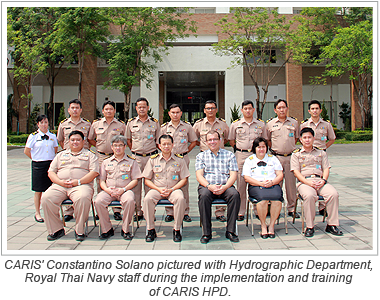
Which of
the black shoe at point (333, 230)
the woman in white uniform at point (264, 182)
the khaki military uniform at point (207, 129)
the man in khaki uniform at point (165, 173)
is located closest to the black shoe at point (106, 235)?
the man in khaki uniform at point (165, 173)

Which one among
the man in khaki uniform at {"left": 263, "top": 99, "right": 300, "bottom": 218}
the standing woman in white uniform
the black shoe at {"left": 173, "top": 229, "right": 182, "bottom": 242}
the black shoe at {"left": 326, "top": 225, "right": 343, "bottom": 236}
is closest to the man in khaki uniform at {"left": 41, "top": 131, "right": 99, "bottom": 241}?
the standing woman in white uniform

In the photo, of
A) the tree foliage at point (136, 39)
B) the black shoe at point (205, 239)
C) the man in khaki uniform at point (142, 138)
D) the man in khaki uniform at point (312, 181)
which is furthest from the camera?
the tree foliage at point (136, 39)

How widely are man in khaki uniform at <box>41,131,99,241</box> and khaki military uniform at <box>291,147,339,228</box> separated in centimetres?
297

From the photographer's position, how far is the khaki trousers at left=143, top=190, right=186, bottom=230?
4.03 m

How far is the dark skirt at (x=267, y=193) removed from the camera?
13.5 feet

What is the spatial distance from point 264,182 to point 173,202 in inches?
51.5

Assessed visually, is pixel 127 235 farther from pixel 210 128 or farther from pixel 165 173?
pixel 210 128

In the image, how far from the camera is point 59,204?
4.13m

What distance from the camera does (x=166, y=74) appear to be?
71.5 feet

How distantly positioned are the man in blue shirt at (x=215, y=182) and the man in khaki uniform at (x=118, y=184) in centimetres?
95

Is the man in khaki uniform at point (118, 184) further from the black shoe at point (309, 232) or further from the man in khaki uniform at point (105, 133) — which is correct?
the black shoe at point (309, 232)
